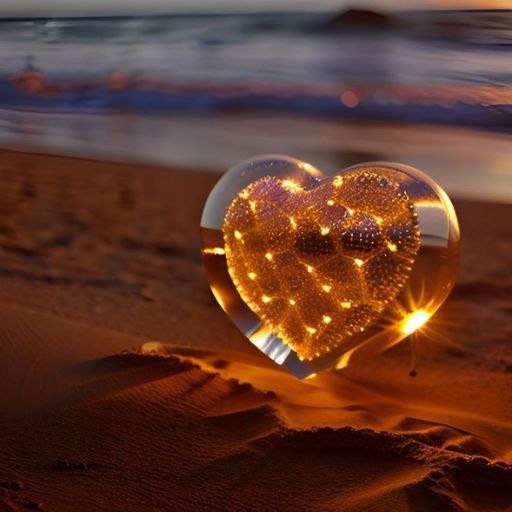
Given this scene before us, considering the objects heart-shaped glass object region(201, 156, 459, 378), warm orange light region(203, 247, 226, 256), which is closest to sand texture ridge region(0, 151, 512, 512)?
heart-shaped glass object region(201, 156, 459, 378)

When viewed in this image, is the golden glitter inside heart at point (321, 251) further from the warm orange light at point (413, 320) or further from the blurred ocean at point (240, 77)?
the blurred ocean at point (240, 77)

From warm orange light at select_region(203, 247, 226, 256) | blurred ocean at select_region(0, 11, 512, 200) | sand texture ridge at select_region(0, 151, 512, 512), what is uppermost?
blurred ocean at select_region(0, 11, 512, 200)

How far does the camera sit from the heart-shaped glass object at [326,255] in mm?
2508

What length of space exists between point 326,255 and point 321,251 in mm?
20

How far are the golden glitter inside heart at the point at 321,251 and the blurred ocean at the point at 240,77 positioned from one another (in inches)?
229

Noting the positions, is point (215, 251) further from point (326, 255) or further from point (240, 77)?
point (240, 77)

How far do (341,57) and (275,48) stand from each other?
43.8 inches

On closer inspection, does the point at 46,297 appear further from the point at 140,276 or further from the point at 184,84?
the point at 184,84

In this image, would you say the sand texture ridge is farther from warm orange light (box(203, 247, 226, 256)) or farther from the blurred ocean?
the blurred ocean

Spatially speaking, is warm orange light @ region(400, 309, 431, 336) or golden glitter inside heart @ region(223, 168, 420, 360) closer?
golden glitter inside heart @ region(223, 168, 420, 360)

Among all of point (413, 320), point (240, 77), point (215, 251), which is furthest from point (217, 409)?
point (240, 77)

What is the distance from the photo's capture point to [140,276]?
189 inches

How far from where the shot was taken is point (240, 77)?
12.1 m

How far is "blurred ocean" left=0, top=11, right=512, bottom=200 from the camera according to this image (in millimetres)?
9938
